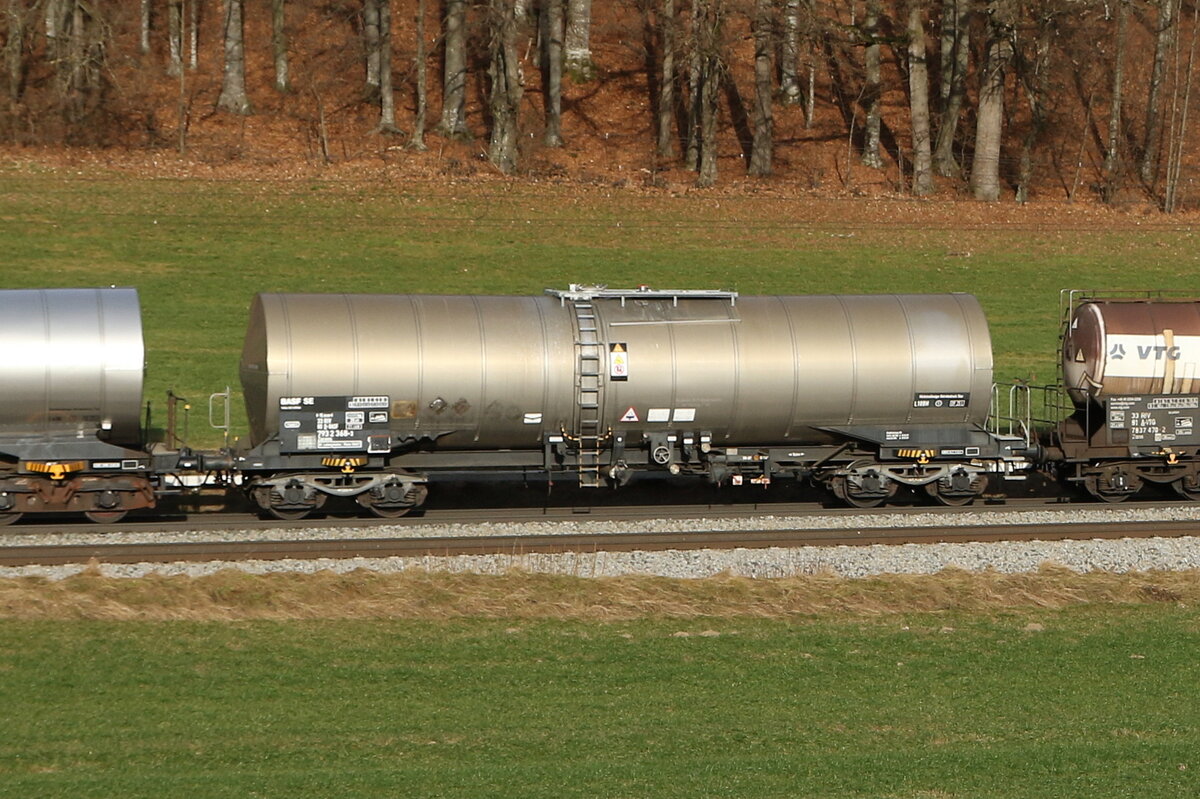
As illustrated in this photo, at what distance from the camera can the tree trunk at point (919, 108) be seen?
48844mm

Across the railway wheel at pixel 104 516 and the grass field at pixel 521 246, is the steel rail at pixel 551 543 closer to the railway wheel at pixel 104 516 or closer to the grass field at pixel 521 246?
the railway wheel at pixel 104 516

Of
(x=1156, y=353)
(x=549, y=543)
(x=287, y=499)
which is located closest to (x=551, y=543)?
(x=549, y=543)

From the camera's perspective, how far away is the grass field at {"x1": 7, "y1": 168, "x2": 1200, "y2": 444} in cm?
3497

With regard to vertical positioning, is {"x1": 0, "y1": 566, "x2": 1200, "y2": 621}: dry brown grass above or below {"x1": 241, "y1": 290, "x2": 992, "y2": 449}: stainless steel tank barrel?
below

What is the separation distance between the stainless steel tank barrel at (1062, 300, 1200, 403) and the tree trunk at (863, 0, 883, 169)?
30.1 meters

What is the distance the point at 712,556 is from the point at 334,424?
5.88m

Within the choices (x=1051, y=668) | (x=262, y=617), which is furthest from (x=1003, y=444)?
(x=262, y=617)

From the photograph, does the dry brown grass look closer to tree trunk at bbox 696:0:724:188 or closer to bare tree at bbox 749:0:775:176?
tree trunk at bbox 696:0:724:188

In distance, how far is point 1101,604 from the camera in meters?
15.9

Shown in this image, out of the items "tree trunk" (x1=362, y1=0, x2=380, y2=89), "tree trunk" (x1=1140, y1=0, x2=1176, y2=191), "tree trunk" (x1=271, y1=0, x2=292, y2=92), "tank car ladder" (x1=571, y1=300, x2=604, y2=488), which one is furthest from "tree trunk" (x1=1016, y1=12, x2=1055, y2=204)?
"tank car ladder" (x1=571, y1=300, x2=604, y2=488)

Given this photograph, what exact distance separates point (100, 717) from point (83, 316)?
32.1 ft

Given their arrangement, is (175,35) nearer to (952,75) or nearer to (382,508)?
(952,75)

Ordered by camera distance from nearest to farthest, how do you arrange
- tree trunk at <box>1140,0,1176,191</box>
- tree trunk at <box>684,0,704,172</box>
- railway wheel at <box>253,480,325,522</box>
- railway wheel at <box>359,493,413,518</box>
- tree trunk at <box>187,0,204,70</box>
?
railway wheel at <box>253,480,325,522</box>, railway wheel at <box>359,493,413,518</box>, tree trunk at <box>684,0,704,172</box>, tree trunk at <box>1140,0,1176,191</box>, tree trunk at <box>187,0,204,70</box>

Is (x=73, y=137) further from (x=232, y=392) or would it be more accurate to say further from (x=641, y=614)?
(x=641, y=614)
